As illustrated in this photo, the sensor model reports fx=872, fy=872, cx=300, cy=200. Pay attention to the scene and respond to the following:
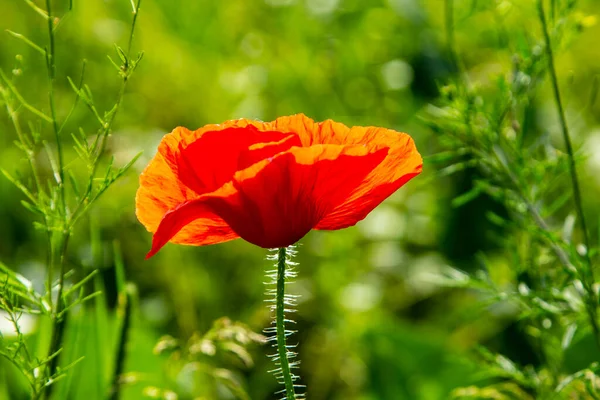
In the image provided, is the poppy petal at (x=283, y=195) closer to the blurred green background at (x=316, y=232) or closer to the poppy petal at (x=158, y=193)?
the poppy petal at (x=158, y=193)

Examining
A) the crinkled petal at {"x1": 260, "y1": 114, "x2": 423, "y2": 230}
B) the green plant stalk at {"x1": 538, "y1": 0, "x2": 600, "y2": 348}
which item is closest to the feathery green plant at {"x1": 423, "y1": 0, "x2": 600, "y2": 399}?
the green plant stalk at {"x1": 538, "y1": 0, "x2": 600, "y2": 348}

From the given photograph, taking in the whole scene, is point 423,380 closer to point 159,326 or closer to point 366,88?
point 159,326

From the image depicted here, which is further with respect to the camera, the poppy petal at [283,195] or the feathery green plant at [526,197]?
the feathery green plant at [526,197]

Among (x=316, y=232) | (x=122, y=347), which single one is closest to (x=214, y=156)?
(x=122, y=347)

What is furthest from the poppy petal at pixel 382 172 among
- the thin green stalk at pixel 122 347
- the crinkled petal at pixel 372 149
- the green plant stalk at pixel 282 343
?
the thin green stalk at pixel 122 347

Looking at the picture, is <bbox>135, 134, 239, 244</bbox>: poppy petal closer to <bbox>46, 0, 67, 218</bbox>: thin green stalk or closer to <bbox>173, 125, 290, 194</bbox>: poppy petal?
<bbox>173, 125, 290, 194</bbox>: poppy petal

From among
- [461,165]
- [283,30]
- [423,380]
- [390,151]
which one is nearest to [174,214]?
[390,151]

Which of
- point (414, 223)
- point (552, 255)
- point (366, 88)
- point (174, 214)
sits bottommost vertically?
point (174, 214)
